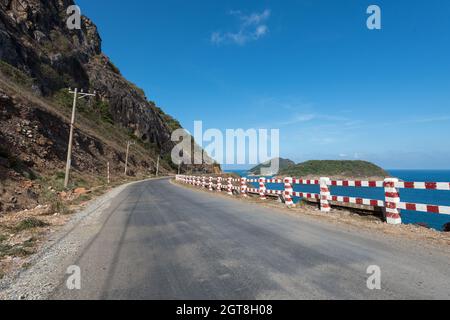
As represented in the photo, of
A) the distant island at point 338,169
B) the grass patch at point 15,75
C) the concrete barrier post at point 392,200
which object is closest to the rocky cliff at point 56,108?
the grass patch at point 15,75

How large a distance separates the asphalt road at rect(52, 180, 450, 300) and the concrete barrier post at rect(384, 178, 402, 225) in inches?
66.3

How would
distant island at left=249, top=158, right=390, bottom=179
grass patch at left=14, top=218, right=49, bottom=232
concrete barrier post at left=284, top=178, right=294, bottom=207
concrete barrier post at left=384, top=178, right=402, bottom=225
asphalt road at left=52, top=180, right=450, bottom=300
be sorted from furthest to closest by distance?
distant island at left=249, top=158, right=390, bottom=179
concrete barrier post at left=284, top=178, right=294, bottom=207
concrete barrier post at left=384, top=178, right=402, bottom=225
grass patch at left=14, top=218, right=49, bottom=232
asphalt road at left=52, top=180, right=450, bottom=300

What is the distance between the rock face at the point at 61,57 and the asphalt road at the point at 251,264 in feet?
162

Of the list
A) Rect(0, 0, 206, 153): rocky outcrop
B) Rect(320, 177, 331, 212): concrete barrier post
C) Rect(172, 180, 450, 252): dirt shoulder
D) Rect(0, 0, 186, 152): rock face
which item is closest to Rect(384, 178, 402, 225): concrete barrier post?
Rect(172, 180, 450, 252): dirt shoulder

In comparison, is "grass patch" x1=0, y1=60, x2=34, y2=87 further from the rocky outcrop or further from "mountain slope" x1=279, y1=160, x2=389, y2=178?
"mountain slope" x1=279, y1=160, x2=389, y2=178

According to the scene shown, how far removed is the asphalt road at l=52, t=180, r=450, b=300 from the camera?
11.9 ft

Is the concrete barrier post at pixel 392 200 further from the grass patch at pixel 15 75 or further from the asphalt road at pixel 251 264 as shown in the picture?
the grass patch at pixel 15 75

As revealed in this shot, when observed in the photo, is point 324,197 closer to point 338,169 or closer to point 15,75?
point 15,75

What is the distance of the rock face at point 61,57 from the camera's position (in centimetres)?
4806

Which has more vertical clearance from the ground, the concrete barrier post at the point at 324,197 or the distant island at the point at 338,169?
the distant island at the point at 338,169

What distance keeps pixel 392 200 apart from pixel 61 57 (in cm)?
6740

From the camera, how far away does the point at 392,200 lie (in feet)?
27.3
